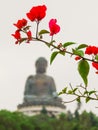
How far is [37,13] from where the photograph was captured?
336 cm

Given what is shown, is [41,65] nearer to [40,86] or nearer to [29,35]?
[40,86]

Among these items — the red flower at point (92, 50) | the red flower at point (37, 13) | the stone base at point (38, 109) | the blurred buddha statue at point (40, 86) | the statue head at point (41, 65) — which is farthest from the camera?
the stone base at point (38, 109)

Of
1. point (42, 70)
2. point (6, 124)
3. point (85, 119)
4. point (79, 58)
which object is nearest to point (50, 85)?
point (42, 70)

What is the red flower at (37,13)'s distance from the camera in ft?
11.0

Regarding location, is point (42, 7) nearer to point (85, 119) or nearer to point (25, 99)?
point (85, 119)

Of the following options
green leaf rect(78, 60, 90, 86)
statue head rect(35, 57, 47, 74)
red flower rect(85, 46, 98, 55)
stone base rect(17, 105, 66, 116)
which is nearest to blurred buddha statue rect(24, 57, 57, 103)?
statue head rect(35, 57, 47, 74)

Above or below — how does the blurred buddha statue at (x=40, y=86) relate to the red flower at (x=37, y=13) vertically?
above

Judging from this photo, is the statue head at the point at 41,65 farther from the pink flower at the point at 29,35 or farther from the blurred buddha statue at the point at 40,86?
the pink flower at the point at 29,35

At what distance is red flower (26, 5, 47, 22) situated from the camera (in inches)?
132

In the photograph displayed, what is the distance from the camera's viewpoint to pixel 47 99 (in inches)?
2420

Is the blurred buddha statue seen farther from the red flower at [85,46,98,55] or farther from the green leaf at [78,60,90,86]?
the green leaf at [78,60,90,86]

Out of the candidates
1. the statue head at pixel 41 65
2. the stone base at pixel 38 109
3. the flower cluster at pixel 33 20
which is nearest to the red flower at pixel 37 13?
the flower cluster at pixel 33 20

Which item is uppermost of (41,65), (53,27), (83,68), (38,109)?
(41,65)

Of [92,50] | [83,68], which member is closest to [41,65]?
[92,50]
